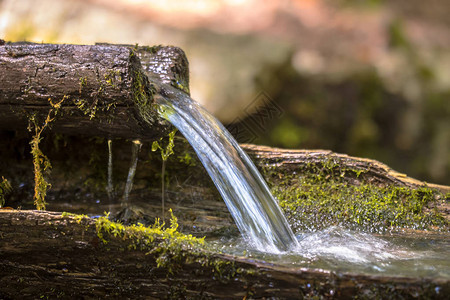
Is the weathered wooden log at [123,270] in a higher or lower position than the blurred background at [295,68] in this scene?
lower

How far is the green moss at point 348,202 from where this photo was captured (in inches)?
110

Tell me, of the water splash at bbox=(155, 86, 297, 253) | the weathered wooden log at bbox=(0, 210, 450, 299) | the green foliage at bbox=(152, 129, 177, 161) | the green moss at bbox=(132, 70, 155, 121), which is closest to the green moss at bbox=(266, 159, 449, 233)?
the water splash at bbox=(155, 86, 297, 253)

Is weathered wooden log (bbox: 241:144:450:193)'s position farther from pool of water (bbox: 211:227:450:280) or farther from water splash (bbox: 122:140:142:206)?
water splash (bbox: 122:140:142:206)

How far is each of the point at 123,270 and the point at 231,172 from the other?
0.97 m

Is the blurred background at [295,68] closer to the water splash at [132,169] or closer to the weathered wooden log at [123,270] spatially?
the water splash at [132,169]

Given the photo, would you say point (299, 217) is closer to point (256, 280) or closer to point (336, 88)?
point (256, 280)

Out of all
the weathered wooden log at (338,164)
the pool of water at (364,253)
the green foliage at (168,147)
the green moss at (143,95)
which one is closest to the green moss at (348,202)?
the weathered wooden log at (338,164)

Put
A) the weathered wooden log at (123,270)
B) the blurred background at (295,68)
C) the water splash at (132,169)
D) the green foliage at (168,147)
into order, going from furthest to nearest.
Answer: the blurred background at (295,68)
the water splash at (132,169)
the green foliage at (168,147)
the weathered wooden log at (123,270)

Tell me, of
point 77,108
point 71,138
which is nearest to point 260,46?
point 71,138

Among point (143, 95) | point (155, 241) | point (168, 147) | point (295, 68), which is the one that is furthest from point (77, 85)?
point (295, 68)

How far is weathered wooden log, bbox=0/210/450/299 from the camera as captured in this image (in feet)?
5.97

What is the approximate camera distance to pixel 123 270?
79.7 inches

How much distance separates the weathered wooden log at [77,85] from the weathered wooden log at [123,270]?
0.68 meters

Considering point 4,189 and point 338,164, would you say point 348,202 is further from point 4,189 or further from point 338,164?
point 4,189
